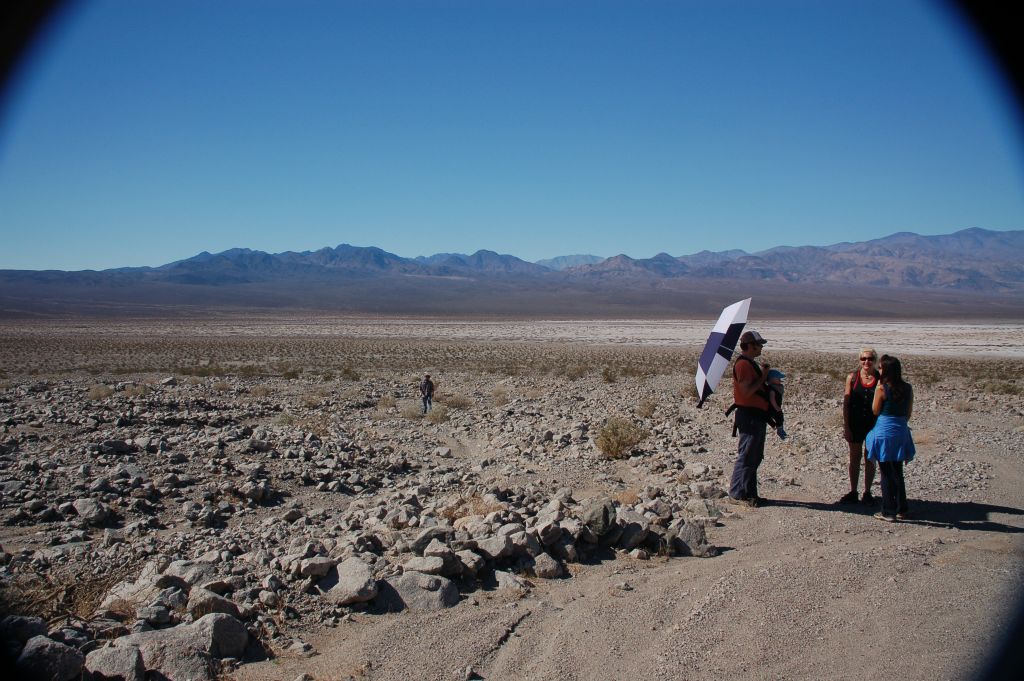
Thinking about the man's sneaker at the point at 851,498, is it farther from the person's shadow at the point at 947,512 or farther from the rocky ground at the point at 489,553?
the rocky ground at the point at 489,553

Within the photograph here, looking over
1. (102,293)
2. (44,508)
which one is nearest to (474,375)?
(44,508)

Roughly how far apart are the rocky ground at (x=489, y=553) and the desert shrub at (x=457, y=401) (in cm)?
417

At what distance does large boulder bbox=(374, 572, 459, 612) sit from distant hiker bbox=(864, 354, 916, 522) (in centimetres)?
415

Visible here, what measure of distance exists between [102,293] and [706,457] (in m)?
214

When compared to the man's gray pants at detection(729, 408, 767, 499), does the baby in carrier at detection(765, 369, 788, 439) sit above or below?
above

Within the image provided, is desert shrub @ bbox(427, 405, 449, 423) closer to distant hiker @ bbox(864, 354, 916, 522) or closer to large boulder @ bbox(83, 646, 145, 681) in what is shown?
distant hiker @ bbox(864, 354, 916, 522)

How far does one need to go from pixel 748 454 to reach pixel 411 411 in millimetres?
10123

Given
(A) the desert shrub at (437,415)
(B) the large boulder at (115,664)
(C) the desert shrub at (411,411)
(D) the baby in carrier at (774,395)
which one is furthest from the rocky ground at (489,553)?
(C) the desert shrub at (411,411)

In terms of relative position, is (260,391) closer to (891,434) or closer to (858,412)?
(858,412)

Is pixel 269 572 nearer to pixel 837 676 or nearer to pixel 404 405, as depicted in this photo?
pixel 837 676

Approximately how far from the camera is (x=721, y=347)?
644cm

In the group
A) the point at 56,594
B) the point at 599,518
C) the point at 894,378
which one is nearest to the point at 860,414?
the point at 894,378

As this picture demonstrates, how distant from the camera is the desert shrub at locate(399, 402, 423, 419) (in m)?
15.5

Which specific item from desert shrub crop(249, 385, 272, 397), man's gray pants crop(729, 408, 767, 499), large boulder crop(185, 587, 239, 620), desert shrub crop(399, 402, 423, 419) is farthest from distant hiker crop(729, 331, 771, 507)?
→ desert shrub crop(249, 385, 272, 397)
